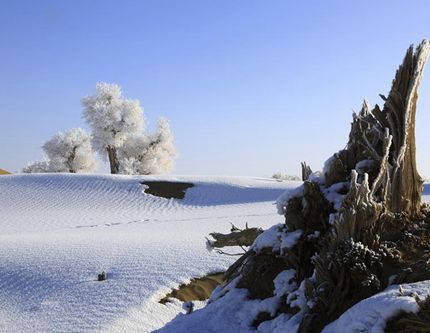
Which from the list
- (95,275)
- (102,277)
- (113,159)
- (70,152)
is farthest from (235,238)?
(70,152)

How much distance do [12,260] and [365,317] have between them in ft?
25.3

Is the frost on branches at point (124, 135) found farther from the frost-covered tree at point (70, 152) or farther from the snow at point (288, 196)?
the snow at point (288, 196)

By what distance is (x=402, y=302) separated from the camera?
215 centimetres

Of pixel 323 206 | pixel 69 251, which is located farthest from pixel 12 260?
pixel 323 206

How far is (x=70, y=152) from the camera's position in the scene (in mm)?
49125

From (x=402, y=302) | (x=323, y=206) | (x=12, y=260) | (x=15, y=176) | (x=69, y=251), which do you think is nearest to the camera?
(x=402, y=302)

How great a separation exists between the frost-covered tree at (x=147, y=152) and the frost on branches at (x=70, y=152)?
4.31 meters

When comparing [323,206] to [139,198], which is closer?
[323,206]

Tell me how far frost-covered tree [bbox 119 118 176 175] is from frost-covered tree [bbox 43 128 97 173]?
4.30 m

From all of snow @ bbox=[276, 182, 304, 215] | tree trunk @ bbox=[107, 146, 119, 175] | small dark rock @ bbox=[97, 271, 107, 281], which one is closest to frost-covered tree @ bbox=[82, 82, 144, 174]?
tree trunk @ bbox=[107, 146, 119, 175]

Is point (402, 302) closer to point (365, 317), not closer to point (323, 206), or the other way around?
point (365, 317)

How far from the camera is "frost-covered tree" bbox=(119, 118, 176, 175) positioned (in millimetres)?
47281

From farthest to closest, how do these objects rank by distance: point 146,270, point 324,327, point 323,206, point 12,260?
point 12,260 < point 146,270 < point 323,206 < point 324,327

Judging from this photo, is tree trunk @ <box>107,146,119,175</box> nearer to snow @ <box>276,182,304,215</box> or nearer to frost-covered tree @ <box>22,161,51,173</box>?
frost-covered tree @ <box>22,161,51,173</box>
